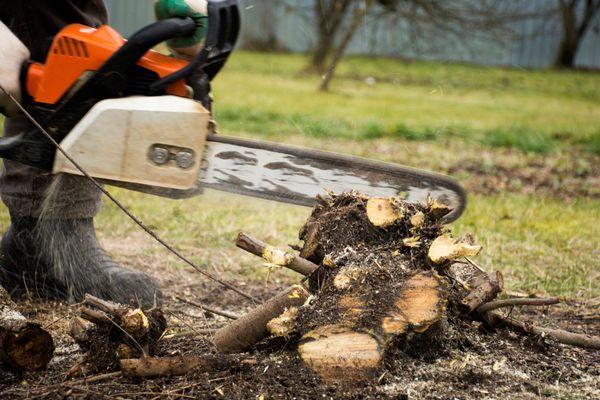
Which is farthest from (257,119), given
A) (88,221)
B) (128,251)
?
(88,221)

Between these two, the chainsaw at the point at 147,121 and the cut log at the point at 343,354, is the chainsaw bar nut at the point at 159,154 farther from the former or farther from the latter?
the cut log at the point at 343,354

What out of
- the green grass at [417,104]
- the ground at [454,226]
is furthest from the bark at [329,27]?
the ground at [454,226]

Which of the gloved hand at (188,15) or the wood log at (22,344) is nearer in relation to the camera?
the wood log at (22,344)

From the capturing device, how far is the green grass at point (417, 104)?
6.95 m

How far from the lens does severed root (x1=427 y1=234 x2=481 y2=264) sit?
1894 millimetres

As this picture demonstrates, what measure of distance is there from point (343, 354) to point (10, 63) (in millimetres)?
1232

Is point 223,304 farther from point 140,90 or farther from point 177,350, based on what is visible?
point 140,90

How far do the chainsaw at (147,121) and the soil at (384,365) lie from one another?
0.25 meters

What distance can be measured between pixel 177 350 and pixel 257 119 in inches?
218

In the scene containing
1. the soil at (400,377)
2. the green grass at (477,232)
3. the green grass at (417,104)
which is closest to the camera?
the soil at (400,377)

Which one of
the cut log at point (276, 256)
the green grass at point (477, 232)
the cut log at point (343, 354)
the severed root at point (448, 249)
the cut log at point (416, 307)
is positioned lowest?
the green grass at point (477, 232)

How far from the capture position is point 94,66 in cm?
214

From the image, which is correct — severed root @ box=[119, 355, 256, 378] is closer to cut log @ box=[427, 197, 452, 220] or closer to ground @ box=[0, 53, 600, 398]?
ground @ box=[0, 53, 600, 398]

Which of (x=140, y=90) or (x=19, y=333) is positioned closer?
(x=19, y=333)
